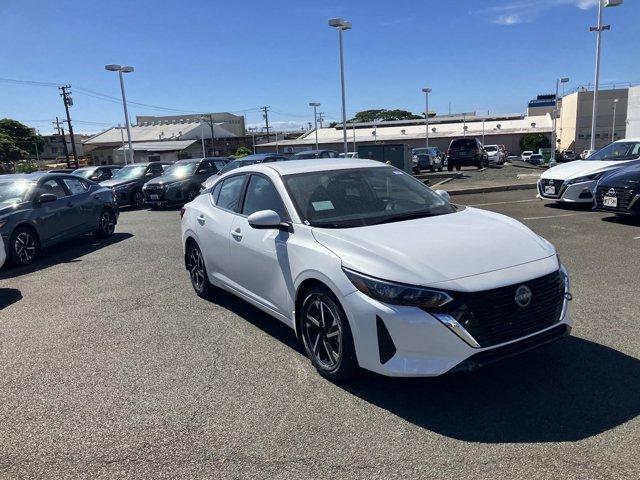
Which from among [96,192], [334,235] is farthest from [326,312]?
[96,192]

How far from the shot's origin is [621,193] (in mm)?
9117

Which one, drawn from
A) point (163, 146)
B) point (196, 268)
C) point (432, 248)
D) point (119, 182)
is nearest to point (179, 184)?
point (119, 182)

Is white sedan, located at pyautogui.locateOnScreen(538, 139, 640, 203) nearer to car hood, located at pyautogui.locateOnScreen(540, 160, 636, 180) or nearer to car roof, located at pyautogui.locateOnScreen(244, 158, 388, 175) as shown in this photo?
car hood, located at pyautogui.locateOnScreen(540, 160, 636, 180)

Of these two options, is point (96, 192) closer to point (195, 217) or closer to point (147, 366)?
point (195, 217)

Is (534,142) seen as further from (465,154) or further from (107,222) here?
(107,222)

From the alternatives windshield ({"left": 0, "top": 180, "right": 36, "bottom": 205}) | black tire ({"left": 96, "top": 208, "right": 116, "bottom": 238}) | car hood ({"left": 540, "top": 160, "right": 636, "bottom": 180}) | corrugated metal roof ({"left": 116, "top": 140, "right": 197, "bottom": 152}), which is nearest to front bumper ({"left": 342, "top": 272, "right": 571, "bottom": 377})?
windshield ({"left": 0, "top": 180, "right": 36, "bottom": 205})

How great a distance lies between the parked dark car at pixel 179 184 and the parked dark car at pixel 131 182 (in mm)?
1232

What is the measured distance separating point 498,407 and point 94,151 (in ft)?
311

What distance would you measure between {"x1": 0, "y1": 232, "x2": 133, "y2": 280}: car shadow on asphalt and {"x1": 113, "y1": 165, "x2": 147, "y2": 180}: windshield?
7.28m

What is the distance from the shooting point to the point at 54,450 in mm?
3098

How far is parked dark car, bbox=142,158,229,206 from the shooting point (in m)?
16.4

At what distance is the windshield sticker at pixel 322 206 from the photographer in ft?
14.0

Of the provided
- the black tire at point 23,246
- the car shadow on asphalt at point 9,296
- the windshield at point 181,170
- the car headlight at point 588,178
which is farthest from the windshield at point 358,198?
the windshield at point 181,170

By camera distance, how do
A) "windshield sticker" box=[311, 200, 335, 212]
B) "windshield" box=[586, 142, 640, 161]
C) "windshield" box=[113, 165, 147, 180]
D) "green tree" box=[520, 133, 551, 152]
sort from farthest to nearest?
1. "green tree" box=[520, 133, 551, 152]
2. "windshield" box=[113, 165, 147, 180]
3. "windshield" box=[586, 142, 640, 161]
4. "windshield sticker" box=[311, 200, 335, 212]
